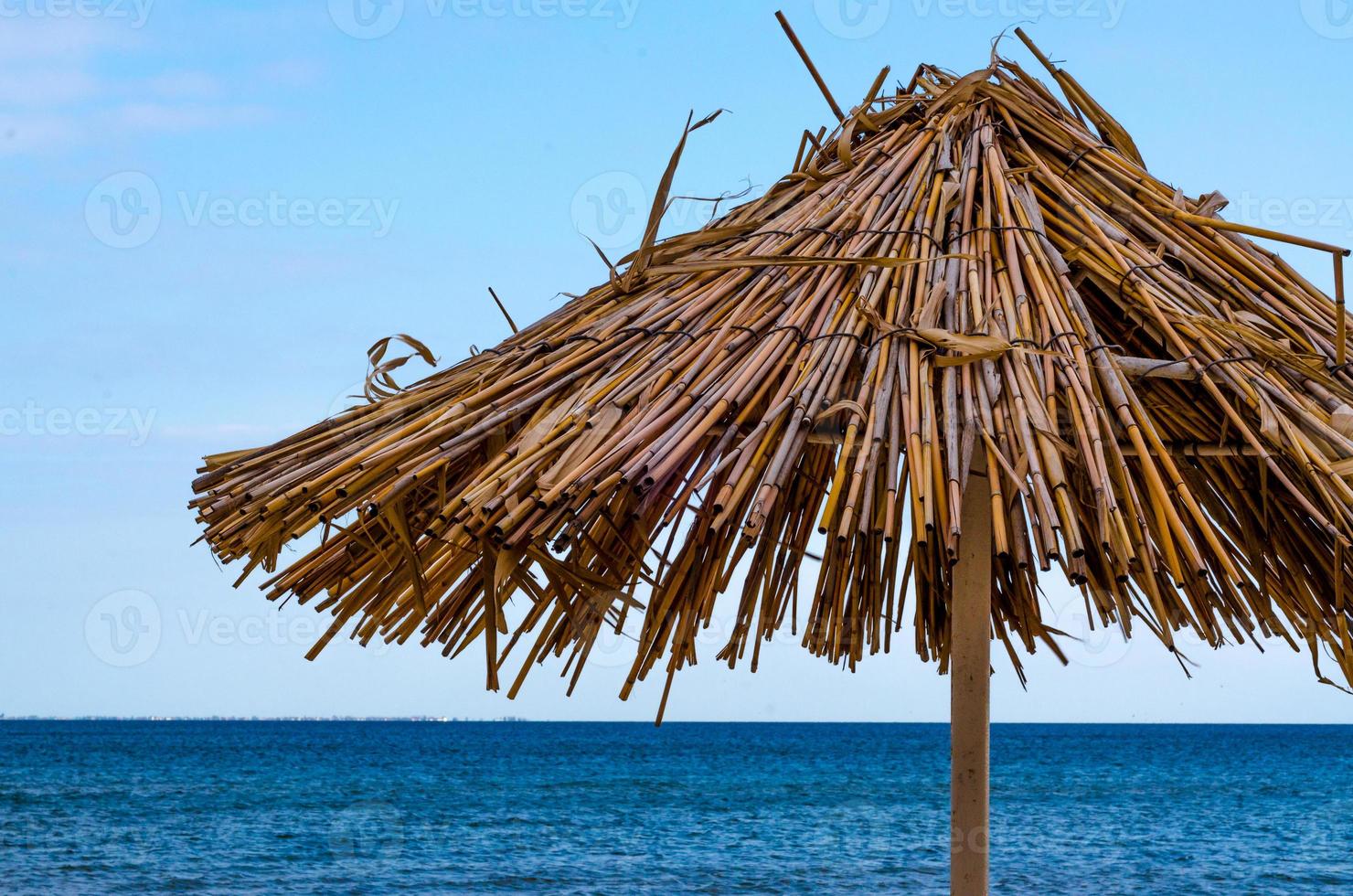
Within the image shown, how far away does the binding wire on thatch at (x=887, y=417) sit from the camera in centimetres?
180

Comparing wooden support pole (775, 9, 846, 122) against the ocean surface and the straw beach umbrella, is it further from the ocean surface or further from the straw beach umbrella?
the ocean surface

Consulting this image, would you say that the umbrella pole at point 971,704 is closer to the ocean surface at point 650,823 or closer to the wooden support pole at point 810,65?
the wooden support pole at point 810,65

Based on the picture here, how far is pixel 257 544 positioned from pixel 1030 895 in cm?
1371

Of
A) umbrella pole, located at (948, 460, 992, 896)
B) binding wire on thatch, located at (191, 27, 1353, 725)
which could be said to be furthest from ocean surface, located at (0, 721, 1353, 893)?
binding wire on thatch, located at (191, 27, 1353, 725)

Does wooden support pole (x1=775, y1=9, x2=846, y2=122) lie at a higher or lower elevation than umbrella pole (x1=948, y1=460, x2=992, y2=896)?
higher

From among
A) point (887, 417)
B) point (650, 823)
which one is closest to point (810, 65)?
point (887, 417)

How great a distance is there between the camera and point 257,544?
220 cm

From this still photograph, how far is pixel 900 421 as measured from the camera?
6.16 feet

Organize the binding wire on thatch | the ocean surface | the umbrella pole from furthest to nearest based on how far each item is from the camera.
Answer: the ocean surface, the umbrella pole, the binding wire on thatch

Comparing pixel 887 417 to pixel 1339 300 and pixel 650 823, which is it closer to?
pixel 1339 300

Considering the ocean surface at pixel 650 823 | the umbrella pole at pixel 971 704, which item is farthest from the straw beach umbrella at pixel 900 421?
the ocean surface at pixel 650 823

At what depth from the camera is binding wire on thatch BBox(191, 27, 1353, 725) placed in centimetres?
180

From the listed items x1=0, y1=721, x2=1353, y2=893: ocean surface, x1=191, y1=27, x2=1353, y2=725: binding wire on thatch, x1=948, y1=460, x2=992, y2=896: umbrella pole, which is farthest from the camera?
x1=0, y1=721, x2=1353, y2=893: ocean surface

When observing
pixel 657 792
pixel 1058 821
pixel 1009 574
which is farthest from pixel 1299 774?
pixel 1009 574
